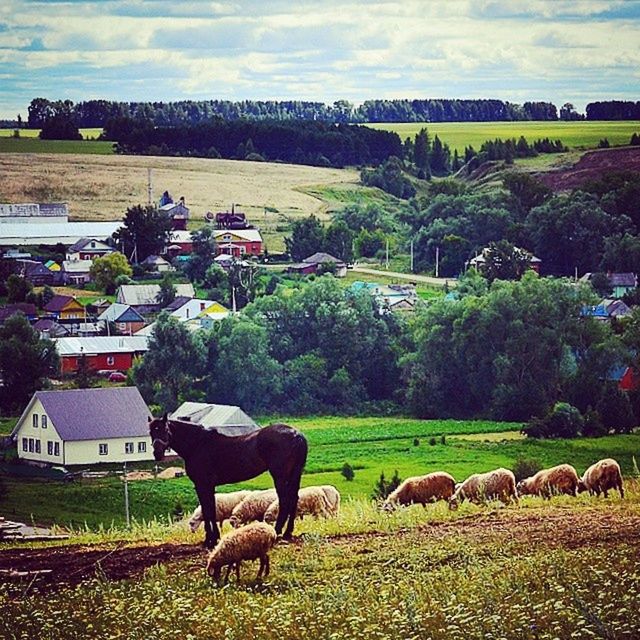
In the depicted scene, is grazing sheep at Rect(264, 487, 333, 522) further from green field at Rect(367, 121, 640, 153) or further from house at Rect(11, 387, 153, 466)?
green field at Rect(367, 121, 640, 153)

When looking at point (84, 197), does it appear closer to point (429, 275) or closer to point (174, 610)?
point (429, 275)

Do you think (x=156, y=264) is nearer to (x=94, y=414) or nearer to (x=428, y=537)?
(x=94, y=414)

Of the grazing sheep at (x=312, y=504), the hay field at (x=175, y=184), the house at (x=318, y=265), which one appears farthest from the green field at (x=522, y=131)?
the grazing sheep at (x=312, y=504)

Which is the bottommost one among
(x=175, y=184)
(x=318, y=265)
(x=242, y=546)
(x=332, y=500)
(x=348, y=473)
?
(x=348, y=473)

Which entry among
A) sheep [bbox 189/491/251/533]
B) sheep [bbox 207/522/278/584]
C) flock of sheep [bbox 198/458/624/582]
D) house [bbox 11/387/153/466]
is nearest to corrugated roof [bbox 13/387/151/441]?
house [bbox 11/387/153/466]

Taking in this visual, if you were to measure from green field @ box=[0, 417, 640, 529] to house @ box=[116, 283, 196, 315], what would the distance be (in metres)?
2.28

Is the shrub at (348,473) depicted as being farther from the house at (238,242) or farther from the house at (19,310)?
the house at (238,242)

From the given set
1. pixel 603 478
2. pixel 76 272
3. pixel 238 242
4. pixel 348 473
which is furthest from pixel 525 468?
pixel 238 242

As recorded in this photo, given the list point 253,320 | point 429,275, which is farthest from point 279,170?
point 253,320

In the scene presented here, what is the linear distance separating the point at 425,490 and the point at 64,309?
299 inches

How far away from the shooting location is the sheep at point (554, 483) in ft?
30.9

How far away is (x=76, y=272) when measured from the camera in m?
16.3

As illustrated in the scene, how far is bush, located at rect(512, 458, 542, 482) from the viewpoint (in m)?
12.9

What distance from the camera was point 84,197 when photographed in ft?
57.6
